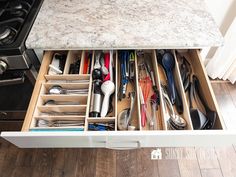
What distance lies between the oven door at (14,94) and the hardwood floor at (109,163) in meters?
0.42

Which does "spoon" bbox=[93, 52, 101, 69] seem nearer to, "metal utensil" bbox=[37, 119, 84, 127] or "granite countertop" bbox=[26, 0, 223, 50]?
"granite countertop" bbox=[26, 0, 223, 50]

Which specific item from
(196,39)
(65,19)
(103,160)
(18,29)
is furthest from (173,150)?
(18,29)

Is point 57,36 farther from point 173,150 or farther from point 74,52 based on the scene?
point 173,150

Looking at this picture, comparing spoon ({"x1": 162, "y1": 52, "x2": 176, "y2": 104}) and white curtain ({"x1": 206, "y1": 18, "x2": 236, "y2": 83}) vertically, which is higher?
spoon ({"x1": 162, "y1": 52, "x2": 176, "y2": 104})

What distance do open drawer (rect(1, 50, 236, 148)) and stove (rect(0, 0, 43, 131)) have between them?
0.07 meters

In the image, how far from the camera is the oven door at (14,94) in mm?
835

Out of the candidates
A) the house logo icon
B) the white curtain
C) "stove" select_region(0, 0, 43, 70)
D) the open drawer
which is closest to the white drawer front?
the open drawer

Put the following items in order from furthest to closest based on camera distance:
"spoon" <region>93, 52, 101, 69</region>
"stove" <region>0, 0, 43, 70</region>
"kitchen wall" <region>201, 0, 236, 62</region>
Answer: "kitchen wall" <region>201, 0, 236, 62</region> < "spoon" <region>93, 52, 101, 69</region> < "stove" <region>0, 0, 43, 70</region>

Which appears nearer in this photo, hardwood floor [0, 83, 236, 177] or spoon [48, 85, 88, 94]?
spoon [48, 85, 88, 94]

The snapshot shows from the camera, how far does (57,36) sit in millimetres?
828

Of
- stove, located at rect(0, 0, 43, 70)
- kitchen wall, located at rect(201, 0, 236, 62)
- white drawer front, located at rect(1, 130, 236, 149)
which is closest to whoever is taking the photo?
white drawer front, located at rect(1, 130, 236, 149)

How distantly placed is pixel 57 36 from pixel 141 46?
1.12 feet

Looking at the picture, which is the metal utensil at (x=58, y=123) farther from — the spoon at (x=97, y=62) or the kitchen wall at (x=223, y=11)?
the kitchen wall at (x=223, y=11)

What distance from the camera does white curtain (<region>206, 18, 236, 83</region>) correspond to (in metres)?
1.34
